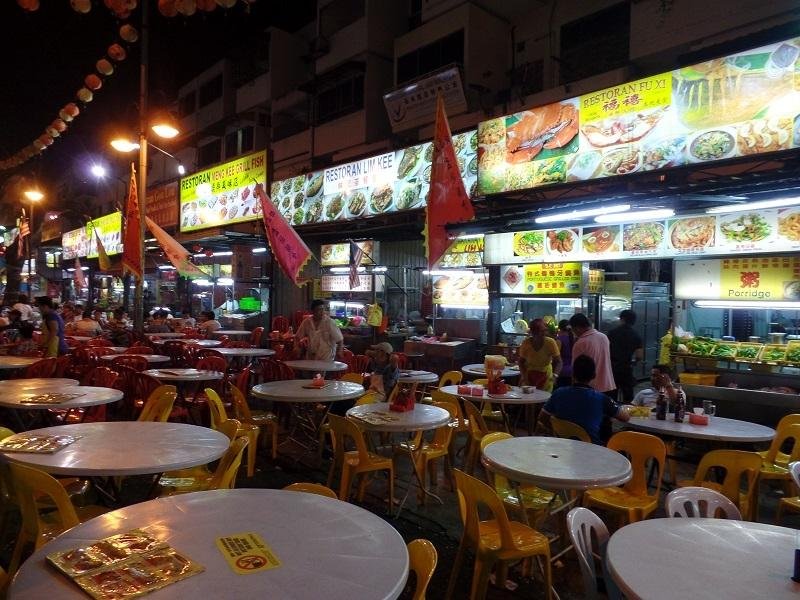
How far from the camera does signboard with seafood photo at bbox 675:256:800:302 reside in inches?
312

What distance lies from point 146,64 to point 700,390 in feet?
38.4

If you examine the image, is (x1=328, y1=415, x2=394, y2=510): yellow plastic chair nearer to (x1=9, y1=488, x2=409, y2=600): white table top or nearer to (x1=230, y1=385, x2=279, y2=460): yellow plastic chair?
(x1=230, y1=385, x2=279, y2=460): yellow plastic chair

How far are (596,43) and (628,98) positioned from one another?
6057 millimetres

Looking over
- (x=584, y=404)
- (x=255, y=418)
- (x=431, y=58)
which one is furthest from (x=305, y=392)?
(x=431, y=58)

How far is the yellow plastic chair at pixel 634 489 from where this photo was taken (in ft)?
13.2

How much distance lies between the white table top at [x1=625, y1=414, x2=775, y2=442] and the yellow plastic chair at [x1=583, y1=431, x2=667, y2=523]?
2.73 feet

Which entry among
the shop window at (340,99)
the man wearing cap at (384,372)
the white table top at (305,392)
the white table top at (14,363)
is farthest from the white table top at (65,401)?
the shop window at (340,99)

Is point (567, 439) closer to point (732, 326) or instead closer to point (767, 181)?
point (767, 181)

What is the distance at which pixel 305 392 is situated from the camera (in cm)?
615

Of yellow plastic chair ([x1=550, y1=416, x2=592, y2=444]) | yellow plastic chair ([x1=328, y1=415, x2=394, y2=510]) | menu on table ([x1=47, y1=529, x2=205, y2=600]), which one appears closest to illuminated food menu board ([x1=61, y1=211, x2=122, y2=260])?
yellow plastic chair ([x1=328, y1=415, x2=394, y2=510])

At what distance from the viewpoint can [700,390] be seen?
25.7 feet

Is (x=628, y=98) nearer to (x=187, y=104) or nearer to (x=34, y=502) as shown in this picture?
(x=34, y=502)

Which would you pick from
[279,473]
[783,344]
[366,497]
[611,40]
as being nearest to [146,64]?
[279,473]

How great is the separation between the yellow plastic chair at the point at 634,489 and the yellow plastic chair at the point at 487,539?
0.91 meters
